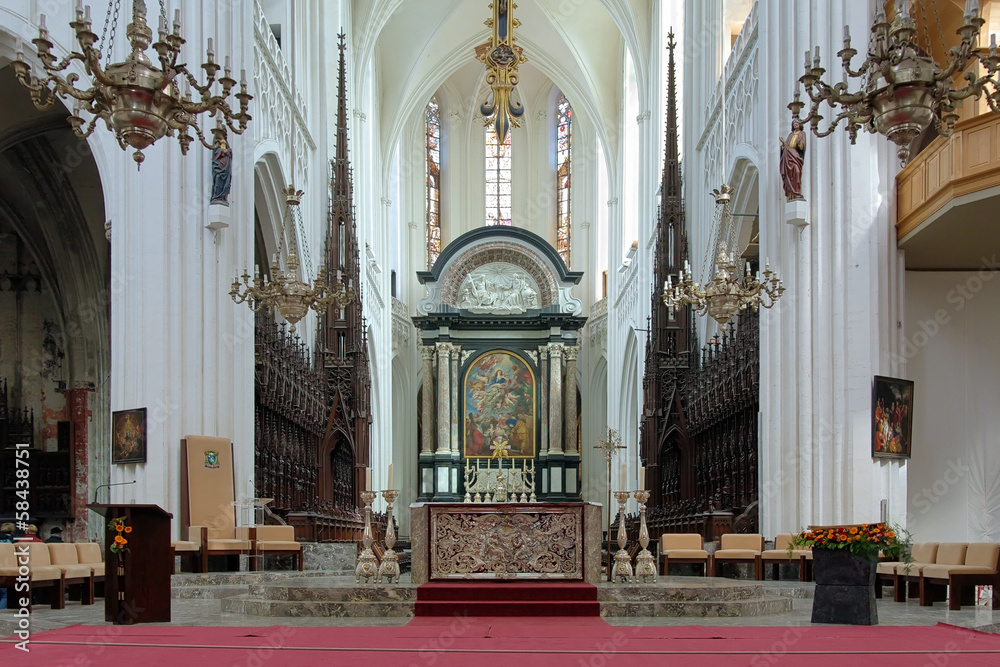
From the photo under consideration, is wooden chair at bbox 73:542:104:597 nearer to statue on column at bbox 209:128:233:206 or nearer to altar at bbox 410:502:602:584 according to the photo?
altar at bbox 410:502:602:584

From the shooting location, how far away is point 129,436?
40.4ft

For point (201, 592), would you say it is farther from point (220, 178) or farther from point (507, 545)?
point (220, 178)

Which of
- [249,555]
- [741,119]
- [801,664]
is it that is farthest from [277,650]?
[741,119]

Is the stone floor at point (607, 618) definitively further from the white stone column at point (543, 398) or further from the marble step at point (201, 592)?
the white stone column at point (543, 398)

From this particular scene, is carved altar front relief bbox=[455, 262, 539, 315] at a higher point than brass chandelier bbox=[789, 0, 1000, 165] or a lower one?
higher

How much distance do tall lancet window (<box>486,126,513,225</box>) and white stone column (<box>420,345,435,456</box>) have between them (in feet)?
18.2

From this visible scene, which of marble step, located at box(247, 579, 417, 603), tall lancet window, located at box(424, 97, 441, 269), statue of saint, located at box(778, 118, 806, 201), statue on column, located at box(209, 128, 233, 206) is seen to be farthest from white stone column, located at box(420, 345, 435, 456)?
marble step, located at box(247, 579, 417, 603)

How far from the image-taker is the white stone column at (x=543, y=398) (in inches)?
1235

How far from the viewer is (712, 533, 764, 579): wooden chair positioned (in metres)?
12.6

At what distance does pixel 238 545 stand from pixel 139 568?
4800 millimetres

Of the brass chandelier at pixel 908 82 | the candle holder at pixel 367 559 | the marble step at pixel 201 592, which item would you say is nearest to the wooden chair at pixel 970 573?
the brass chandelier at pixel 908 82

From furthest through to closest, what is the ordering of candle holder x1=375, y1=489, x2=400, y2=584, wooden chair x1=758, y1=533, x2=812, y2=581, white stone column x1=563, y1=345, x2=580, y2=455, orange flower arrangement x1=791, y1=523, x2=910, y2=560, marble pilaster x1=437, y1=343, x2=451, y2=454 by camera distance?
white stone column x1=563, y1=345, x2=580, y2=455, marble pilaster x1=437, y1=343, x2=451, y2=454, wooden chair x1=758, y1=533, x2=812, y2=581, candle holder x1=375, y1=489, x2=400, y2=584, orange flower arrangement x1=791, y1=523, x2=910, y2=560

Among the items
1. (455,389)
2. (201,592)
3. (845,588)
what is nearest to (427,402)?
(455,389)

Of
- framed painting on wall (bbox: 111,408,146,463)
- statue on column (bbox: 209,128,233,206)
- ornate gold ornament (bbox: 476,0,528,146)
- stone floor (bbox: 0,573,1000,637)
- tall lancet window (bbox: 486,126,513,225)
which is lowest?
stone floor (bbox: 0,573,1000,637)
